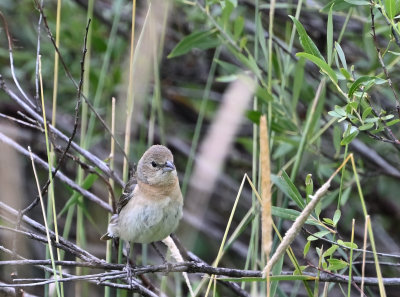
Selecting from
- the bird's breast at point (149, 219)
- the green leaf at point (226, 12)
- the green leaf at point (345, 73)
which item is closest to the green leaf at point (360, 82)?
the green leaf at point (345, 73)

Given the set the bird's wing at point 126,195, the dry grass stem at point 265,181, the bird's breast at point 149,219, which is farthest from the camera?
the bird's wing at point 126,195

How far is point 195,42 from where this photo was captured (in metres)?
3.67

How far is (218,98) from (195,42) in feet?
5.63

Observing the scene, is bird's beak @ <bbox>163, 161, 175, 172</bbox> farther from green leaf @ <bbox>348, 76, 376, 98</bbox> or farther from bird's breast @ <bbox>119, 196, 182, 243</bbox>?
green leaf @ <bbox>348, 76, 376, 98</bbox>

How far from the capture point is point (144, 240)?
3375mm

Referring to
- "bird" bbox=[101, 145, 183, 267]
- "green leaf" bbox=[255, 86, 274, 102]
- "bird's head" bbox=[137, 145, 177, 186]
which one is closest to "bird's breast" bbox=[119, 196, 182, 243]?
"bird" bbox=[101, 145, 183, 267]

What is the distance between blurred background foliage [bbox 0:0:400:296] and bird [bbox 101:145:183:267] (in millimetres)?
116

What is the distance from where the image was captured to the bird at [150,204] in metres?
3.33

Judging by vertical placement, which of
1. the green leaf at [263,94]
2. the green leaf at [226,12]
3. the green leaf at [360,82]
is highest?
the green leaf at [226,12]

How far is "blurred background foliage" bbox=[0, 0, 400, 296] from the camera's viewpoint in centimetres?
359

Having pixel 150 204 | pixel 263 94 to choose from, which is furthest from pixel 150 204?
pixel 263 94

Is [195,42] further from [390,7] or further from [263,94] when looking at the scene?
[390,7]

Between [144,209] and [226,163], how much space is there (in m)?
2.01

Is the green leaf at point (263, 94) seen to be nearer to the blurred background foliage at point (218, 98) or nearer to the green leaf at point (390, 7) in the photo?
the blurred background foliage at point (218, 98)
